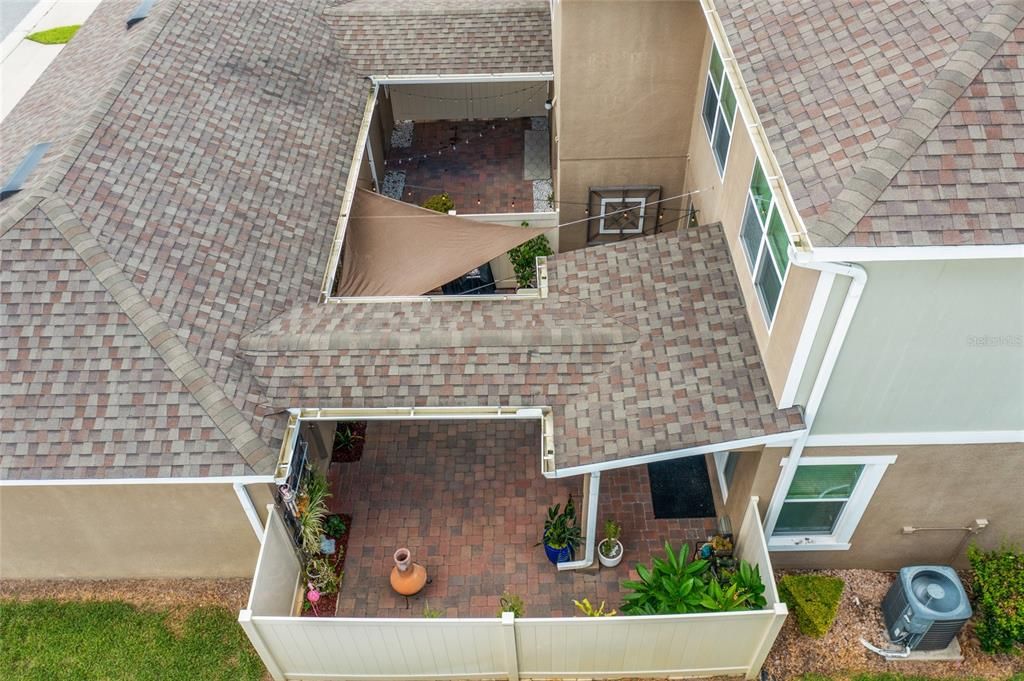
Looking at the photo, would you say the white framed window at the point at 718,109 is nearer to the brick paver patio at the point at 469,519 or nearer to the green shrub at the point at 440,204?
the brick paver patio at the point at 469,519

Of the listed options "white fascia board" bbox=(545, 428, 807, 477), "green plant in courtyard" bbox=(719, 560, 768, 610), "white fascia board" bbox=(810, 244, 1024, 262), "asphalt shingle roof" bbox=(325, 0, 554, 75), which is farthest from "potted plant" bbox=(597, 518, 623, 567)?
"asphalt shingle roof" bbox=(325, 0, 554, 75)

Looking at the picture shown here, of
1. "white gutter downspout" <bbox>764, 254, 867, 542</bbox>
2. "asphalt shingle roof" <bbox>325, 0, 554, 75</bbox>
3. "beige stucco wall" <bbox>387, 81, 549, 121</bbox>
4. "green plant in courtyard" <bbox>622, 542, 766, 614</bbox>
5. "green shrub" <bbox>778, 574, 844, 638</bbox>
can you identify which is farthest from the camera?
"beige stucco wall" <bbox>387, 81, 549, 121</bbox>

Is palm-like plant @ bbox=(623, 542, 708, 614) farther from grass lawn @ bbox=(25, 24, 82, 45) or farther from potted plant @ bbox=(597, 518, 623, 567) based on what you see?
grass lawn @ bbox=(25, 24, 82, 45)

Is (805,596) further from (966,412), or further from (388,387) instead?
(388,387)

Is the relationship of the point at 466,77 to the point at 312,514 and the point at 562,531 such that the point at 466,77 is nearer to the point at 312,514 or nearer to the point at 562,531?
the point at 312,514

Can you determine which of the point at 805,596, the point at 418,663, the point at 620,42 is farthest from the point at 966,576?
the point at 620,42

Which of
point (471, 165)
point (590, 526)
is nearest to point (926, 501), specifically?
point (590, 526)
